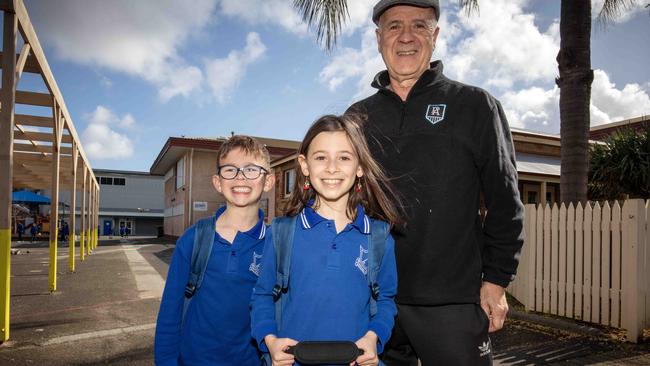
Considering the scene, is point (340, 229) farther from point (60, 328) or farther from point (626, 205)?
point (60, 328)

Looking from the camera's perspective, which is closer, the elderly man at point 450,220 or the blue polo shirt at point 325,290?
the blue polo shirt at point 325,290

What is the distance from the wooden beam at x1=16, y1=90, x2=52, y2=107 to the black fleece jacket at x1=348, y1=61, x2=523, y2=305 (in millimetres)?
7619

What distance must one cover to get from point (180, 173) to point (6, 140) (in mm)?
26361

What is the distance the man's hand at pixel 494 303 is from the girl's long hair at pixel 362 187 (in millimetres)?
557

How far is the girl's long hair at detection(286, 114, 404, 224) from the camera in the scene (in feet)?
7.32

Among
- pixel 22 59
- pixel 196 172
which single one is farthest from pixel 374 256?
pixel 196 172

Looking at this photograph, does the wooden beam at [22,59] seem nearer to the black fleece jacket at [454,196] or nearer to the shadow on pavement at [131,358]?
the shadow on pavement at [131,358]

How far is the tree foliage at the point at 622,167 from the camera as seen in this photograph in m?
11.5

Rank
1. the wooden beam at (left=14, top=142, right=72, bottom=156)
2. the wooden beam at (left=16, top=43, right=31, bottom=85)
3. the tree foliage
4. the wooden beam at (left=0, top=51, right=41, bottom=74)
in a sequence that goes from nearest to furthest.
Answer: the wooden beam at (left=16, top=43, right=31, bottom=85)
the wooden beam at (left=0, top=51, right=41, bottom=74)
the tree foliage
the wooden beam at (left=14, top=142, right=72, bottom=156)

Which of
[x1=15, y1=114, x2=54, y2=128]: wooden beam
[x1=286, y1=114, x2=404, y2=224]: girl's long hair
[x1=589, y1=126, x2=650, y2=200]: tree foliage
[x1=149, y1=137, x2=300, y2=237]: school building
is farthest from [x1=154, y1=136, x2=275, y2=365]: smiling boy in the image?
[x1=149, y1=137, x2=300, y2=237]: school building

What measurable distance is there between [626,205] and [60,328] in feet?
24.6

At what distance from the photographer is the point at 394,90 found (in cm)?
269

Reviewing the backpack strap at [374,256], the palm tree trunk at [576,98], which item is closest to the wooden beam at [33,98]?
the backpack strap at [374,256]

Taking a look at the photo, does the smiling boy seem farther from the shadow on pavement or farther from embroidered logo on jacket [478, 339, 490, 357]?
the shadow on pavement
